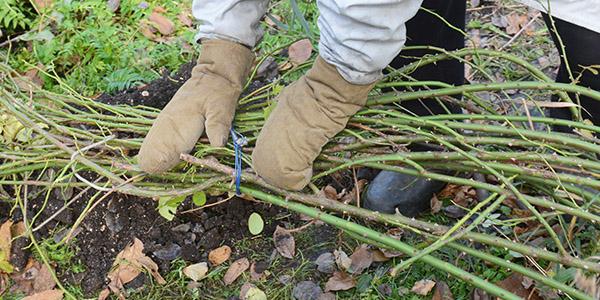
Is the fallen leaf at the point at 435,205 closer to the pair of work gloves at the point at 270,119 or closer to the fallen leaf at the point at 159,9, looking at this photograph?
the pair of work gloves at the point at 270,119

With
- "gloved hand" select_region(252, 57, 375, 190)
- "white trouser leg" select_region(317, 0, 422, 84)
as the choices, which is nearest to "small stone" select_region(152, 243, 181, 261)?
"gloved hand" select_region(252, 57, 375, 190)

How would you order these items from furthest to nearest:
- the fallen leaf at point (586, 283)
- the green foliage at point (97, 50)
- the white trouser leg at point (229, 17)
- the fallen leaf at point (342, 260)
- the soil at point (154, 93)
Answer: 1. the green foliage at point (97, 50)
2. the soil at point (154, 93)
3. the fallen leaf at point (342, 260)
4. the white trouser leg at point (229, 17)
5. the fallen leaf at point (586, 283)

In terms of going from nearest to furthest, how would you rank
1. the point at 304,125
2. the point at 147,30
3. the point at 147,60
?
the point at 304,125 → the point at 147,60 → the point at 147,30

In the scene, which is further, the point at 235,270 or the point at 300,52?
the point at 300,52

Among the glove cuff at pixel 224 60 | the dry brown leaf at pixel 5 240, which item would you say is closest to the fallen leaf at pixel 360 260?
the glove cuff at pixel 224 60

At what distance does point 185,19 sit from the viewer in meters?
2.97

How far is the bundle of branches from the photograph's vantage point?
1.47 meters

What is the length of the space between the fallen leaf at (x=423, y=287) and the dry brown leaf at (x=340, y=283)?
6.7 inches

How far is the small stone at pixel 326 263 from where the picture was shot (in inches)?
78.7

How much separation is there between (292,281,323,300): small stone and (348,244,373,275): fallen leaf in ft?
0.36

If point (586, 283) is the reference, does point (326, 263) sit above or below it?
below

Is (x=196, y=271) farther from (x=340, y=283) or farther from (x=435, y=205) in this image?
(x=435, y=205)

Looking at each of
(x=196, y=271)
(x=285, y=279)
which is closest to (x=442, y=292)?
(x=285, y=279)

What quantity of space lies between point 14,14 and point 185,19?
0.68 m
